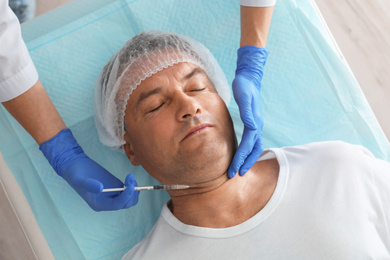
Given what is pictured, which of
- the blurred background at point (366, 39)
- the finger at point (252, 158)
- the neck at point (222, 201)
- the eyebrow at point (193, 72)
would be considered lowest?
the blurred background at point (366, 39)

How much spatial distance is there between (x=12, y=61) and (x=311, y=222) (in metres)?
1.16

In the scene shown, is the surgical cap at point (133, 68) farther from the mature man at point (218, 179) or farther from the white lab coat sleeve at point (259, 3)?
the white lab coat sleeve at point (259, 3)

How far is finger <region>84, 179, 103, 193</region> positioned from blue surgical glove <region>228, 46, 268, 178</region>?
17.2 inches

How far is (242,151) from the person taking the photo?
1.36 m

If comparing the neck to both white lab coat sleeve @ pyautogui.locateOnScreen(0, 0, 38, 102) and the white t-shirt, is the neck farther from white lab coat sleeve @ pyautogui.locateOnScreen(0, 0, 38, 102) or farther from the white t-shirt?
white lab coat sleeve @ pyautogui.locateOnScreen(0, 0, 38, 102)

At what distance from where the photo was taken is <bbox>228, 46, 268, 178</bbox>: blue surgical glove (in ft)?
4.53

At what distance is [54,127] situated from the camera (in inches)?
59.6

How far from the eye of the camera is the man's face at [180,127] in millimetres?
1270

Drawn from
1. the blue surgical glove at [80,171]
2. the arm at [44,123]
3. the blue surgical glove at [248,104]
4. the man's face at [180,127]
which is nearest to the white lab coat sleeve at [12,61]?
the arm at [44,123]

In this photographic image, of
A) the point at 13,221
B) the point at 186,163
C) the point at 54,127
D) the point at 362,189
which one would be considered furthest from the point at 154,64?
the point at 13,221

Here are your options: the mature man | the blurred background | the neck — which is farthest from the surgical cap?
the blurred background

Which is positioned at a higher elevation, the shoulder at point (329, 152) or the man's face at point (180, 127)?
the man's face at point (180, 127)

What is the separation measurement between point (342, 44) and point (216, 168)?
135 centimetres

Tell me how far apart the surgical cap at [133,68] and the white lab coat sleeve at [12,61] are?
258 millimetres
